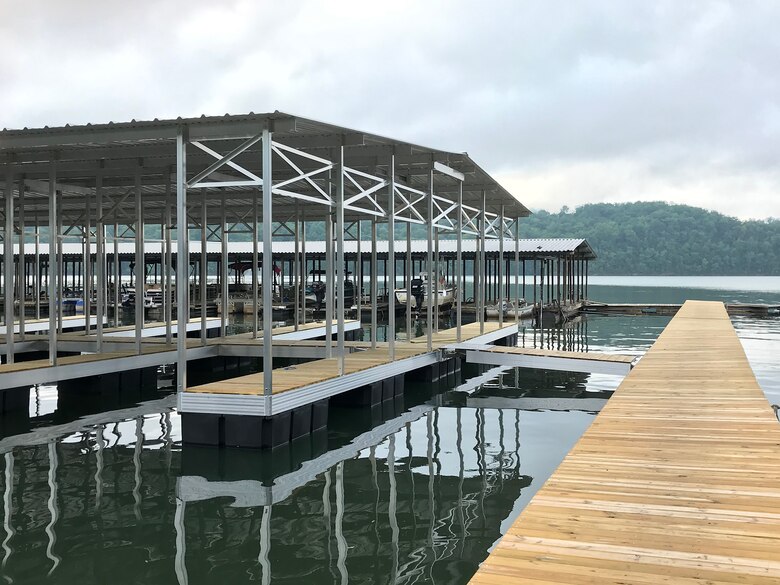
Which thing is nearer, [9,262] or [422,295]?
[9,262]

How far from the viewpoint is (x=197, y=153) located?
41.5 feet

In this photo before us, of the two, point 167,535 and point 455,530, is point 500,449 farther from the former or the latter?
point 167,535

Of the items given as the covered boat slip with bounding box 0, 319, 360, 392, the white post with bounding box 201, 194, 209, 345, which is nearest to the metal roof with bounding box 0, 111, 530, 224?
the white post with bounding box 201, 194, 209, 345

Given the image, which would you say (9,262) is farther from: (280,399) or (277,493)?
(277,493)

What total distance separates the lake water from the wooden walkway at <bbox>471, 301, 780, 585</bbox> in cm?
110

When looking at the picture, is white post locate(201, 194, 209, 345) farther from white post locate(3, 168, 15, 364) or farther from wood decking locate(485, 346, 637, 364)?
wood decking locate(485, 346, 637, 364)

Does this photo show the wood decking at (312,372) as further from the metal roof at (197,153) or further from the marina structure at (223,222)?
the metal roof at (197,153)

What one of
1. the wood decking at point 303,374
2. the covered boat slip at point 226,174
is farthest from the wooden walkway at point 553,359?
the wood decking at point 303,374

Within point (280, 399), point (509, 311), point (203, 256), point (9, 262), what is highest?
point (203, 256)

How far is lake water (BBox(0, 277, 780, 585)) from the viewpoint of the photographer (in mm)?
6051

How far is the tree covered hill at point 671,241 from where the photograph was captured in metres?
106

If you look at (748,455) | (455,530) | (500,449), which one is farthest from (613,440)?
(500,449)

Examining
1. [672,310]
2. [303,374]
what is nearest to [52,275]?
[303,374]

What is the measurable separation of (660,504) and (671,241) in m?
107
